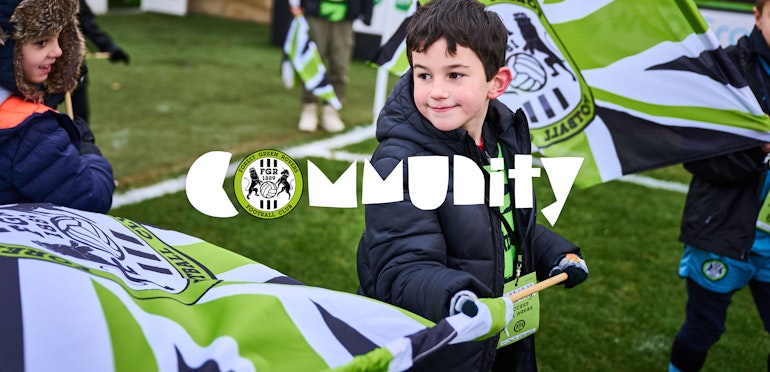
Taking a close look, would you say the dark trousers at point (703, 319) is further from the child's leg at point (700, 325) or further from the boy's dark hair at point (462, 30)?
the boy's dark hair at point (462, 30)

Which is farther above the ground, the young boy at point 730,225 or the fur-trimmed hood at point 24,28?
the fur-trimmed hood at point 24,28

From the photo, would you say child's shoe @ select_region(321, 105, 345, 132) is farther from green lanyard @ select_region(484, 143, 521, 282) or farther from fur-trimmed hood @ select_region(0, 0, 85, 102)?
green lanyard @ select_region(484, 143, 521, 282)

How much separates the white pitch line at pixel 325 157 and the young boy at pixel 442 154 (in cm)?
358

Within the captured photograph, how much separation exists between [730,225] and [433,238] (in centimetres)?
164

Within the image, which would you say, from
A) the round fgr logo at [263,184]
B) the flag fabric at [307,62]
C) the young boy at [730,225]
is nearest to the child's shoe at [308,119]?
the flag fabric at [307,62]

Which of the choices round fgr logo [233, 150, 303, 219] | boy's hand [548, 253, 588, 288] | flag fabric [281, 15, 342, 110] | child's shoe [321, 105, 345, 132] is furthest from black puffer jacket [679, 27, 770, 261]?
child's shoe [321, 105, 345, 132]

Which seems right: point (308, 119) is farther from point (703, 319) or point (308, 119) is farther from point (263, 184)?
point (263, 184)

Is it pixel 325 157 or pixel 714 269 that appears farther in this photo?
pixel 325 157

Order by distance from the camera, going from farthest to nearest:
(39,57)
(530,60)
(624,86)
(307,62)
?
(307,62)
(530,60)
(624,86)
(39,57)

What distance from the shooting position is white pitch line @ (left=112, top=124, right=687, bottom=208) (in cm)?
562

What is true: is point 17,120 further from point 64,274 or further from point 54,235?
point 64,274

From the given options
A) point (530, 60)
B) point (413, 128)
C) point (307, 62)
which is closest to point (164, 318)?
point (413, 128)

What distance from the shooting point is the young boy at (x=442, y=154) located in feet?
6.91

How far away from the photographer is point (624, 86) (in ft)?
11.0
